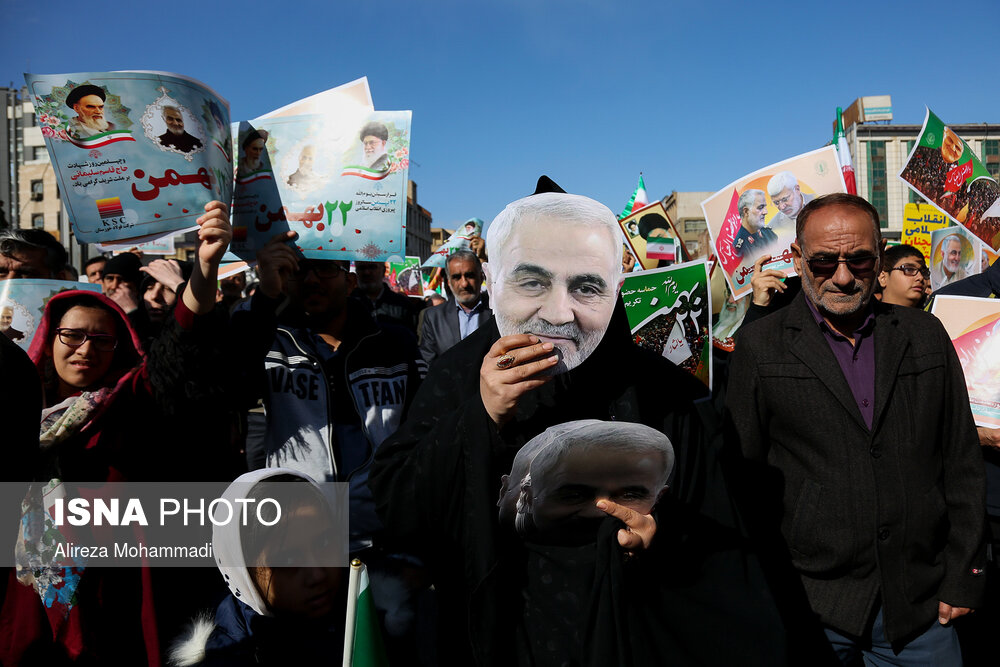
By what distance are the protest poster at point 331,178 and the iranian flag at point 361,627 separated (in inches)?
47.5

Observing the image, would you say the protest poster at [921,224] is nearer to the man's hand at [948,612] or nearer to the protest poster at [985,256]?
the protest poster at [985,256]

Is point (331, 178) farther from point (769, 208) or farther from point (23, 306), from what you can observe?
point (769, 208)

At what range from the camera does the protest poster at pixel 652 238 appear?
6.07 metres

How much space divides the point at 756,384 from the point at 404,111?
1.67 meters

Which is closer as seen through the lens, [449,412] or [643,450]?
[643,450]

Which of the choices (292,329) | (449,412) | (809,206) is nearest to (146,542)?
(292,329)

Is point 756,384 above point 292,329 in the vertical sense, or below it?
below

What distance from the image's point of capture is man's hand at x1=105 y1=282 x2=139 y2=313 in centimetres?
446

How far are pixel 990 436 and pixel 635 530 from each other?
82.7 inches

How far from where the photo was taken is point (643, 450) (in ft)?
4.57

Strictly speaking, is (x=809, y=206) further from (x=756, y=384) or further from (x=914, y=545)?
(x=914, y=545)

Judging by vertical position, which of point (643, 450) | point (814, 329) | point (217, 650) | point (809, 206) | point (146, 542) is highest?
point (809, 206)

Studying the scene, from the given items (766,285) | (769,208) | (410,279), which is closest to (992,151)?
(410,279)

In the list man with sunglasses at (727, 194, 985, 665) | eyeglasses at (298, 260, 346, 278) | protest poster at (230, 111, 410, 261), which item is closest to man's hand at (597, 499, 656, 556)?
man with sunglasses at (727, 194, 985, 665)
